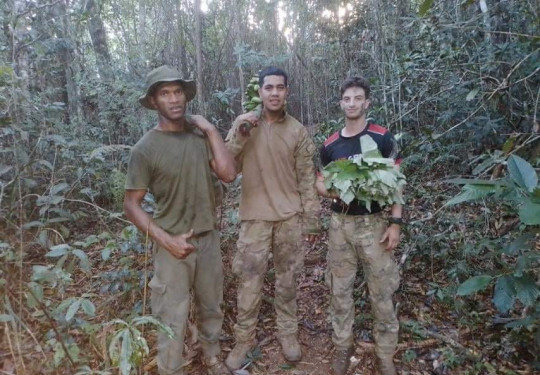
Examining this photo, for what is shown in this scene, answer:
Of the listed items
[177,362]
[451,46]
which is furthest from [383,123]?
[177,362]

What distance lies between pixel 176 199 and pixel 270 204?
669 mm

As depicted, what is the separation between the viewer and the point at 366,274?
2.60 m

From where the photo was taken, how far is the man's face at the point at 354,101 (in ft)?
8.27

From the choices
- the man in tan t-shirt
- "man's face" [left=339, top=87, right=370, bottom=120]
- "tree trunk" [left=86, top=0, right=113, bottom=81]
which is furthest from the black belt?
"tree trunk" [left=86, top=0, right=113, bottom=81]

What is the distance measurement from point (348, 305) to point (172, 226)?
1.30 m

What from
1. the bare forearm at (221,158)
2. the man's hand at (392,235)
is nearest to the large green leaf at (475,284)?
the man's hand at (392,235)

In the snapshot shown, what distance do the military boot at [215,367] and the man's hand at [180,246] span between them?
0.86 metres

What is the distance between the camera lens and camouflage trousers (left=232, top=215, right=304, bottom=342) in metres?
2.72

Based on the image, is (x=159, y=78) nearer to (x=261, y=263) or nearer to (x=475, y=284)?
(x=261, y=263)

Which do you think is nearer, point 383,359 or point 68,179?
point 383,359

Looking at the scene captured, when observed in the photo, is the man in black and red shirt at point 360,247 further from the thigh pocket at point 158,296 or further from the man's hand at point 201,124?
the thigh pocket at point 158,296

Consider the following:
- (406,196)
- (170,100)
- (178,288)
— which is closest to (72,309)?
(178,288)

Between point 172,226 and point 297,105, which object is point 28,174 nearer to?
point 172,226

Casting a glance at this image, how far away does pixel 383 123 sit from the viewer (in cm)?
500
